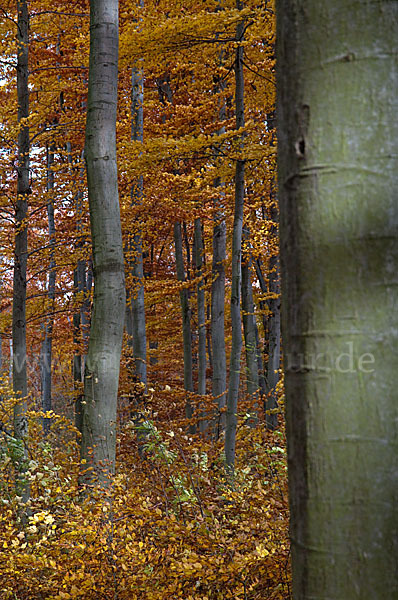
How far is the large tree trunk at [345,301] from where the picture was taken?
0.87 meters

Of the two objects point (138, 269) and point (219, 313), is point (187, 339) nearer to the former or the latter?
point (219, 313)

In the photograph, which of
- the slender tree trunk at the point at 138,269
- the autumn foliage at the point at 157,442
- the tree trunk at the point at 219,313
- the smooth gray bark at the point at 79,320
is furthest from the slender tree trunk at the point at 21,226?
the tree trunk at the point at 219,313

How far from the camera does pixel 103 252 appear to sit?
15.8 ft

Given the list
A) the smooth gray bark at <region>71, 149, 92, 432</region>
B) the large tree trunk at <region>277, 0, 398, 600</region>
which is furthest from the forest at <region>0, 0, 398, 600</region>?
the smooth gray bark at <region>71, 149, 92, 432</region>

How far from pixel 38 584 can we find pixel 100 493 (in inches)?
25.9

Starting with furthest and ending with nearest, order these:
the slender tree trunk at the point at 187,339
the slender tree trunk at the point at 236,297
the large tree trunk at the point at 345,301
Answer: the slender tree trunk at the point at 187,339
the slender tree trunk at the point at 236,297
the large tree trunk at the point at 345,301

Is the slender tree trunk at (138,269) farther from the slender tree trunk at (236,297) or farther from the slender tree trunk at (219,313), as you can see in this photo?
the slender tree trunk at (236,297)

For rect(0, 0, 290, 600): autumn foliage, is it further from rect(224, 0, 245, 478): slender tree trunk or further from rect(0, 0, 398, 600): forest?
rect(224, 0, 245, 478): slender tree trunk

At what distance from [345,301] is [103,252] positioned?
4073 millimetres

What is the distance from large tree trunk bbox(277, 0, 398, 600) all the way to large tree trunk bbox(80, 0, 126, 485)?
3.94m

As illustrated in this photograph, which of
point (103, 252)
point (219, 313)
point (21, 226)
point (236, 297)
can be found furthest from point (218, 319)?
point (103, 252)

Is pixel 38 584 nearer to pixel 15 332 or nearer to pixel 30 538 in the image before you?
pixel 30 538

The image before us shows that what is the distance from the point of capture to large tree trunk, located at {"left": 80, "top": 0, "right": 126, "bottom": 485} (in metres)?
4.73

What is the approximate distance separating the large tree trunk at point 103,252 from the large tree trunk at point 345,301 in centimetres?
394
